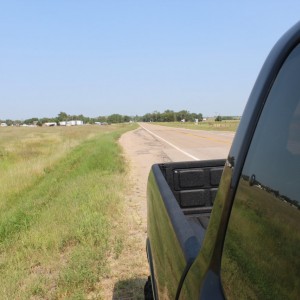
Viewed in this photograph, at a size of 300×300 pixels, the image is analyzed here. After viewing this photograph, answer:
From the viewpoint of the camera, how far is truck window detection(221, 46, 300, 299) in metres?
0.97

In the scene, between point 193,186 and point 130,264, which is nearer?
point 193,186

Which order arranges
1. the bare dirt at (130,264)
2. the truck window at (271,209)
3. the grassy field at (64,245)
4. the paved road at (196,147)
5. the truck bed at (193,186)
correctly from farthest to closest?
1. the paved road at (196,147)
2. the grassy field at (64,245)
3. the bare dirt at (130,264)
4. the truck bed at (193,186)
5. the truck window at (271,209)

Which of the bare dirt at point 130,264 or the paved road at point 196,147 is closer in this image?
the bare dirt at point 130,264

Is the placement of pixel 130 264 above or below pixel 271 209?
below

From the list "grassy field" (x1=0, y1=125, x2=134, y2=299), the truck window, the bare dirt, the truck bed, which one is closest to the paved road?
"grassy field" (x1=0, y1=125, x2=134, y2=299)

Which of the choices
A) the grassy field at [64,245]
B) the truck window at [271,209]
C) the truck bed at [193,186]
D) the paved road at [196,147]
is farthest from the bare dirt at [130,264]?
the paved road at [196,147]

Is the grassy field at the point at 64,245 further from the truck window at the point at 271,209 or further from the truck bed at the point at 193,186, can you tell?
the truck window at the point at 271,209

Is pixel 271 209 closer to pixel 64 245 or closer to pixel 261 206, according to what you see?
pixel 261 206

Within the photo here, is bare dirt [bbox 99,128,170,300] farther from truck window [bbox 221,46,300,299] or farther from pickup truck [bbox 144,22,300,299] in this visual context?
truck window [bbox 221,46,300,299]

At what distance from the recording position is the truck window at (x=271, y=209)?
973 mm

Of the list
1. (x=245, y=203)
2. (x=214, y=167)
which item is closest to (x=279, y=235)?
(x=245, y=203)

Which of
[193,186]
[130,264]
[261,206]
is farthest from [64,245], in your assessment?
[261,206]

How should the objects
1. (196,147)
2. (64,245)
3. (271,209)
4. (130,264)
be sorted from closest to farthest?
1. (271,209)
2. (130,264)
3. (64,245)
4. (196,147)

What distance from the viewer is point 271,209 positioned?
3.56 ft
